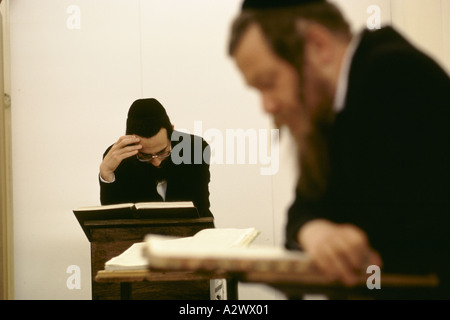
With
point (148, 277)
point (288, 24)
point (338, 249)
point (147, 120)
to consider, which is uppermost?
point (288, 24)

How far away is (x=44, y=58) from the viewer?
236cm

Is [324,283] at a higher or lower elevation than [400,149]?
lower

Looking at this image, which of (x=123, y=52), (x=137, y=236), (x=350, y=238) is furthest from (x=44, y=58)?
(x=350, y=238)

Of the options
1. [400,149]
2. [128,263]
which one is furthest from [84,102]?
[400,149]

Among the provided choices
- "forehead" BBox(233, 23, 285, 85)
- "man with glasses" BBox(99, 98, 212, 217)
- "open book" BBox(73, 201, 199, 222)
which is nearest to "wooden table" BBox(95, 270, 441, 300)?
"forehead" BBox(233, 23, 285, 85)

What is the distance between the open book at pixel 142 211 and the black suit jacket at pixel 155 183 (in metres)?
0.24

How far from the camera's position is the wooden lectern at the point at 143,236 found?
1519 mm

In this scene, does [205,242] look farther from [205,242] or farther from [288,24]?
[288,24]

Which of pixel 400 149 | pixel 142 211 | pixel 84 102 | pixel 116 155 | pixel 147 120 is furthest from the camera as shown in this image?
pixel 84 102

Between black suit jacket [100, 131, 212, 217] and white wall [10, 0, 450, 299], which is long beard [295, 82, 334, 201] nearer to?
black suit jacket [100, 131, 212, 217]

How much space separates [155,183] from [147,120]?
0.21 metres

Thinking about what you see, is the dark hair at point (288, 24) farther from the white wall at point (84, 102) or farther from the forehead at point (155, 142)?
the white wall at point (84, 102)

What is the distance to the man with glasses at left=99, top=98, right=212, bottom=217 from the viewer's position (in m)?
1.77

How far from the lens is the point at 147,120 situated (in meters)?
1.87
